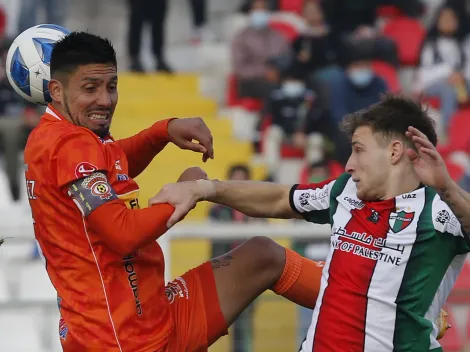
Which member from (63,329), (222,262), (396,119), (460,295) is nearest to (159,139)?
(222,262)

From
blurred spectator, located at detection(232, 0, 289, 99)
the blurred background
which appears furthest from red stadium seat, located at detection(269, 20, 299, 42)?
blurred spectator, located at detection(232, 0, 289, 99)

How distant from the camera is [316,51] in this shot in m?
11.4

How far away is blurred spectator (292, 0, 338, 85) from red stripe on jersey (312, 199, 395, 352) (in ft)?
21.8

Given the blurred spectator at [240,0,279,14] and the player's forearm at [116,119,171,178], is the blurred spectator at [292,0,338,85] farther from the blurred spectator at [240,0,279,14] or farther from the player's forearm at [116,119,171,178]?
the player's forearm at [116,119,171,178]

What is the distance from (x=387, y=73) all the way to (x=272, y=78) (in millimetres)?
1248

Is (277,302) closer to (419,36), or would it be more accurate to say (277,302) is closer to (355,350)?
(355,350)

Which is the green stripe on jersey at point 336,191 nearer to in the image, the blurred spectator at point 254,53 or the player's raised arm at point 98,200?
the player's raised arm at point 98,200

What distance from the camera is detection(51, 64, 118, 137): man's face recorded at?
14.4 ft

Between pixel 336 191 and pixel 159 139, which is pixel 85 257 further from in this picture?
→ pixel 336 191

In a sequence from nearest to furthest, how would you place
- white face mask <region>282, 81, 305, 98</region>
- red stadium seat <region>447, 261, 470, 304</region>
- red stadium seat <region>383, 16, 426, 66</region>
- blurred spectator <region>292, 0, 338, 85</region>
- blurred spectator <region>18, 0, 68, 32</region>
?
1. red stadium seat <region>447, 261, 470, 304</region>
2. white face mask <region>282, 81, 305, 98</region>
3. blurred spectator <region>292, 0, 338, 85</region>
4. blurred spectator <region>18, 0, 68, 32</region>
5. red stadium seat <region>383, 16, 426, 66</region>

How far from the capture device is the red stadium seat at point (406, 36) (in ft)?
40.2

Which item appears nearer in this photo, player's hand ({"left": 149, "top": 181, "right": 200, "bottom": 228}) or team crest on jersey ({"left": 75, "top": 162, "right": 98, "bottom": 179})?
team crest on jersey ({"left": 75, "top": 162, "right": 98, "bottom": 179})

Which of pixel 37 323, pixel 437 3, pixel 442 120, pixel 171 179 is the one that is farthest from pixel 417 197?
pixel 437 3

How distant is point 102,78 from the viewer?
14.4 ft
